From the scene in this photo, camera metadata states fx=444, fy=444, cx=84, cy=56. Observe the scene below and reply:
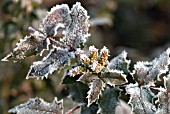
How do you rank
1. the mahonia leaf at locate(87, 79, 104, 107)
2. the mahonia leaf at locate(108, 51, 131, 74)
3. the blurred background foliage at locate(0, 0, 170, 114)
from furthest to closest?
the blurred background foliage at locate(0, 0, 170, 114)
the mahonia leaf at locate(108, 51, 131, 74)
the mahonia leaf at locate(87, 79, 104, 107)

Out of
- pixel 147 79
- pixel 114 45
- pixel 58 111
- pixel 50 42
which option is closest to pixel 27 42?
pixel 50 42

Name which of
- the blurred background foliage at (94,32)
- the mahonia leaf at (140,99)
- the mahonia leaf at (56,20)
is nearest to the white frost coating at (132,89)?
the mahonia leaf at (140,99)

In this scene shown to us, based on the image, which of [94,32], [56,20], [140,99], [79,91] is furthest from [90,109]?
[94,32]

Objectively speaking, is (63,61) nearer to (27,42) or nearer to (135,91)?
(27,42)

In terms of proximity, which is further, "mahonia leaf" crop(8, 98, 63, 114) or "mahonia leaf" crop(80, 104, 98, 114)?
"mahonia leaf" crop(80, 104, 98, 114)

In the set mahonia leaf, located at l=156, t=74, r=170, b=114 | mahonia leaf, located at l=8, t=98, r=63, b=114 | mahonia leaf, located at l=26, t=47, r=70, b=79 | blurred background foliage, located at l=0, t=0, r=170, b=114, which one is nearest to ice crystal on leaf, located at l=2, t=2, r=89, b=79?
mahonia leaf, located at l=26, t=47, r=70, b=79

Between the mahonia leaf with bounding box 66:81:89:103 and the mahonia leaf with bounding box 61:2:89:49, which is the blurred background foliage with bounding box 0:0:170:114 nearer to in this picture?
the mahonia leaf with bounding box 66:81:89:103

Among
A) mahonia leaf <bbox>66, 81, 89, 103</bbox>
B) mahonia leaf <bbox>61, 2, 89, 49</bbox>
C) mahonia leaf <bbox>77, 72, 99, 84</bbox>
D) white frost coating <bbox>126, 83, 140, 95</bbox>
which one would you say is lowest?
white frost coating <bbox>126, 83, 140, 95</bbox>
